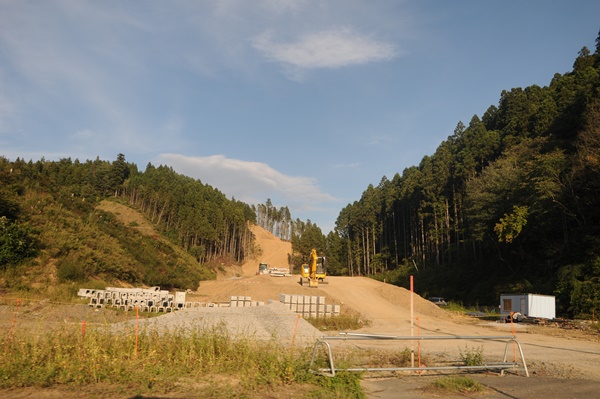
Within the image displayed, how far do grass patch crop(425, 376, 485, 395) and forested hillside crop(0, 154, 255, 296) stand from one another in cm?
2581

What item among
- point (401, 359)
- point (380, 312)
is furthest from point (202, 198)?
point (401, 359)

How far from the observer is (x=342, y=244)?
11450 cm

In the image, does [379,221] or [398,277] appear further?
[379,221]

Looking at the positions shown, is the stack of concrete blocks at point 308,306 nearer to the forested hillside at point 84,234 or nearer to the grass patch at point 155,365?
the forested hillside at point 84,234

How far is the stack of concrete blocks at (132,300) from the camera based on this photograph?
26578 mm

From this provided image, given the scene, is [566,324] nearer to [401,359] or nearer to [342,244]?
[401,359]

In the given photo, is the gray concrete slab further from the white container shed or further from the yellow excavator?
the yellow excavator

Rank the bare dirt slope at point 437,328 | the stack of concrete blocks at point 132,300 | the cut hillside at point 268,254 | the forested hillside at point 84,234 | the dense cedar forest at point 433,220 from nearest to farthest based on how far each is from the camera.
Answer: the bare dirt slope at point 437,328 < the stack of concrete blocks at point 132,300 < the forested hillside at point 84,234 < the dense cedar forest at point 433,220 < the cut hillside at point 268,254

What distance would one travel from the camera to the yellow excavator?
39.7 metres

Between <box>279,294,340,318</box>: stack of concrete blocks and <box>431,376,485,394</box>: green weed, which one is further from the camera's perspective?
<box>279,294,340,318</box>: stack of concrete blocks

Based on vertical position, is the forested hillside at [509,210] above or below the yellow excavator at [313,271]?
above

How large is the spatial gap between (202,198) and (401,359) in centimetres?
8659

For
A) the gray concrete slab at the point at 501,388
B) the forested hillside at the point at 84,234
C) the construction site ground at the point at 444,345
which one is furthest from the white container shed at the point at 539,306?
the forested hillside at the point at 84,234

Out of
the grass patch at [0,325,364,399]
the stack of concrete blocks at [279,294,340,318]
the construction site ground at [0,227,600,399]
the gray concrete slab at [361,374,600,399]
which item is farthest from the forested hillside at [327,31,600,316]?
the grass patch at [0,325,364,399]
